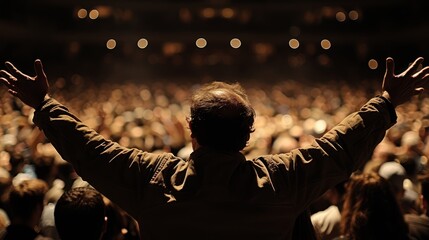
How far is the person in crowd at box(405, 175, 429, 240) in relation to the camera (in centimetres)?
490

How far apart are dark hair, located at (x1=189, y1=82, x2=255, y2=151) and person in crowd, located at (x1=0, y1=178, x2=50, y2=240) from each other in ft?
5.60

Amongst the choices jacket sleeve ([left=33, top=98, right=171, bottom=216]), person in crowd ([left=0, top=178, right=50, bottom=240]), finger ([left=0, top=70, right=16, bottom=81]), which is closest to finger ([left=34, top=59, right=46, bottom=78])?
finger ([left=0, top=70, right=16, bottom=81])

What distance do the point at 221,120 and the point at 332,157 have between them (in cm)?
48

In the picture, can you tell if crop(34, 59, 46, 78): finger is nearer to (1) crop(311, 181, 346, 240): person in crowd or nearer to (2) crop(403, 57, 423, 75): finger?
(2) crop(403, 57, 423, 75): finger

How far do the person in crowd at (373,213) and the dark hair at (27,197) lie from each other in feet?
6.39

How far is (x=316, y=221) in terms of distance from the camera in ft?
19.1

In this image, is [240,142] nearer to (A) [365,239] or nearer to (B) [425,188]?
(A) [365,239]

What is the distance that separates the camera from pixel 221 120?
3.12m

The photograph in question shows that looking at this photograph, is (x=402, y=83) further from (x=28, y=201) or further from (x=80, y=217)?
(x=28, y=201)

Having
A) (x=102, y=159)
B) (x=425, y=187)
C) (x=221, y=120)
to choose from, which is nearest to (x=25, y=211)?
(x=102, y=159)

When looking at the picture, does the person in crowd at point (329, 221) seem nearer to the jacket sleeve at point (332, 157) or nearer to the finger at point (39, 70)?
the jacket sleeve at point (332, 157)

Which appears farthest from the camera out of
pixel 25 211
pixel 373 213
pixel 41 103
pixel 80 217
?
pixel 25 211

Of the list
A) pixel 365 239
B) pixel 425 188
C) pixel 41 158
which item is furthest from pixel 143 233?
pixel 41 158

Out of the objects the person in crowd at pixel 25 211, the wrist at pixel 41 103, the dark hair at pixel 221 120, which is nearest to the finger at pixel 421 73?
the dark hair at pixel 221 120
